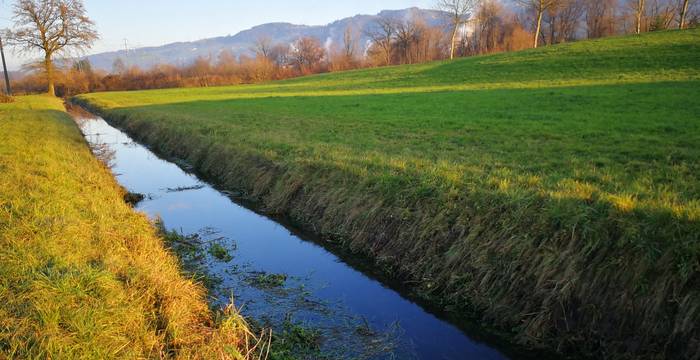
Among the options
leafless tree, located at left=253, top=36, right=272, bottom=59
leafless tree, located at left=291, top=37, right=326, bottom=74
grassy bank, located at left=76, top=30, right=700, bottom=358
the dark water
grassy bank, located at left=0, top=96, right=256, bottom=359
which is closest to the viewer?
grassy bank, located at left=0, top=96, right=256, bottom=359

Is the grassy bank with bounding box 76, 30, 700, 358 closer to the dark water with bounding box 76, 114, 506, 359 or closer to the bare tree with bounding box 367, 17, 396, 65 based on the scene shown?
the dark water with bounding box 76, 114, 506, 359

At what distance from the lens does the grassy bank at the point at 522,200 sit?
16.9 ft

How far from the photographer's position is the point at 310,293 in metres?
7.11

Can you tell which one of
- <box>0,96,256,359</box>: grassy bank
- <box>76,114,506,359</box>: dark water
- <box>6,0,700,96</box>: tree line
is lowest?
<box>76,114,506,359</box>: dark water

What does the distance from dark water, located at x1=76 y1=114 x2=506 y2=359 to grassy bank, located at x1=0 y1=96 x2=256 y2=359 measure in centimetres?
94

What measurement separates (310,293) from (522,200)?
12.6 feet

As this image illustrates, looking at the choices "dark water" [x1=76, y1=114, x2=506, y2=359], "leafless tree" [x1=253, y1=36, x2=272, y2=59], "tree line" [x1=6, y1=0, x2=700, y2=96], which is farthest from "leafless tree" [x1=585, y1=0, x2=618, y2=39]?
"dark water" [x1=76, y1=114, x2=506, y2=359]

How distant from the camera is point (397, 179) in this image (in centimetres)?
911

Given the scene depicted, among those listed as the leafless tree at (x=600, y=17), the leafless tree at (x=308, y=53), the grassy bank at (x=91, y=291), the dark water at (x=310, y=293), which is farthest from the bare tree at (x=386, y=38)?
the grassy bank at (x=91, y=291)

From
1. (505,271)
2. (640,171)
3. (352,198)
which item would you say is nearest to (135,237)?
(352,198)

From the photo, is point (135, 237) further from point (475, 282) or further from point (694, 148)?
point (694, 148)

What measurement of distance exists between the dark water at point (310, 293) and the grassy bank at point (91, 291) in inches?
37.1

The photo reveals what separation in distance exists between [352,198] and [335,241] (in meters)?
1.01

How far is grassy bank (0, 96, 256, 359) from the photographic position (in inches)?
167
